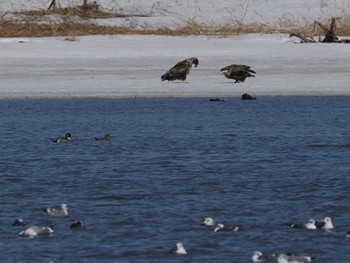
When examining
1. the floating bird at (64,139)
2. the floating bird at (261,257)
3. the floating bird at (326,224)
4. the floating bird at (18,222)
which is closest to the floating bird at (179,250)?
the floating bird at (261,257)

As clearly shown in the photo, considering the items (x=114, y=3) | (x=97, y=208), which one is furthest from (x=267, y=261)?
(x=114, y=3)

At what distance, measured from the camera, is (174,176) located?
1339cm

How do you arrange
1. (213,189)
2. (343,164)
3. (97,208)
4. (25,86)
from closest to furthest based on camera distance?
(97,208) → (213,189) → (343,164) → (25,86)

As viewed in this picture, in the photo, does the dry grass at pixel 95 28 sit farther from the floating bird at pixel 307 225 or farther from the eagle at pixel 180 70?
the floating bird at pixel 307 225

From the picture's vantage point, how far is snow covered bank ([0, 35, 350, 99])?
20469mm

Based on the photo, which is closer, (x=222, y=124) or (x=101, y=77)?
(x=222, y=124)

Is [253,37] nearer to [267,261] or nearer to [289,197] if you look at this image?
[289,197]

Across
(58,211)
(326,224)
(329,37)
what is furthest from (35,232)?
(329,37)

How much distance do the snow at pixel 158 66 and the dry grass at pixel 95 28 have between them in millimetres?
721

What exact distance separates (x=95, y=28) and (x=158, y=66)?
4372 mm

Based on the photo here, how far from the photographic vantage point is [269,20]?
27.7 meters

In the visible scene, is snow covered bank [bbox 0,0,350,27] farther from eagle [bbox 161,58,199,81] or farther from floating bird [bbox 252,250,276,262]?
floating bird [bbox 252,250,276,262]

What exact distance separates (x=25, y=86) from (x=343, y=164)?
804 cm

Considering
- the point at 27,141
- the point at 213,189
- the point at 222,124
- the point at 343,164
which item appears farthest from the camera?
the point at 222,124
